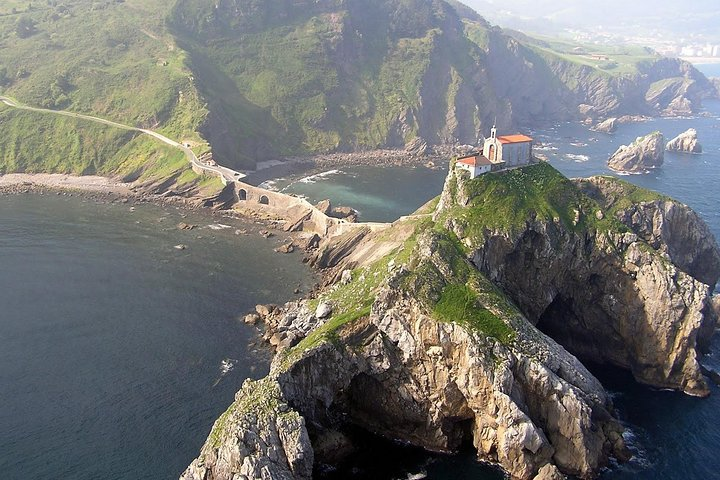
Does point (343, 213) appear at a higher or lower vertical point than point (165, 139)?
lower

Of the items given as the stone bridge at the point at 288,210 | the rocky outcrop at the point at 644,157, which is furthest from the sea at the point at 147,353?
the rocky outcrop at the point at 644,157

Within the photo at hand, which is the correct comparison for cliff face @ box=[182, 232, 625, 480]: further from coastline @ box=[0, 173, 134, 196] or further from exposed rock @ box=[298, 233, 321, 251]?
coastline @ box=[0, 173, 134, 196]

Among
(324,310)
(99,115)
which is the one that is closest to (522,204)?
(324,310)

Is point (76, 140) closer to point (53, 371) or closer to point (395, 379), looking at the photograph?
point (53, 371)

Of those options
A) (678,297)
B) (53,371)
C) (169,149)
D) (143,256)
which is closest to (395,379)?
(678,297)

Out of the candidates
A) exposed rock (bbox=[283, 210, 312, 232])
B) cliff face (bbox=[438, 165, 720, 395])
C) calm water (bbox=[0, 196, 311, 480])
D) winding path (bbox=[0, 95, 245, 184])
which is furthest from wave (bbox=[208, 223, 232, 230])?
cliff face (bbox=[438, 165, 720, 395])

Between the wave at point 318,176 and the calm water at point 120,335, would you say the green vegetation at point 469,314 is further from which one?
the wave at point 318,176

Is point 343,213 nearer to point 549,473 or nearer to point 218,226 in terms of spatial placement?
point 218,226
